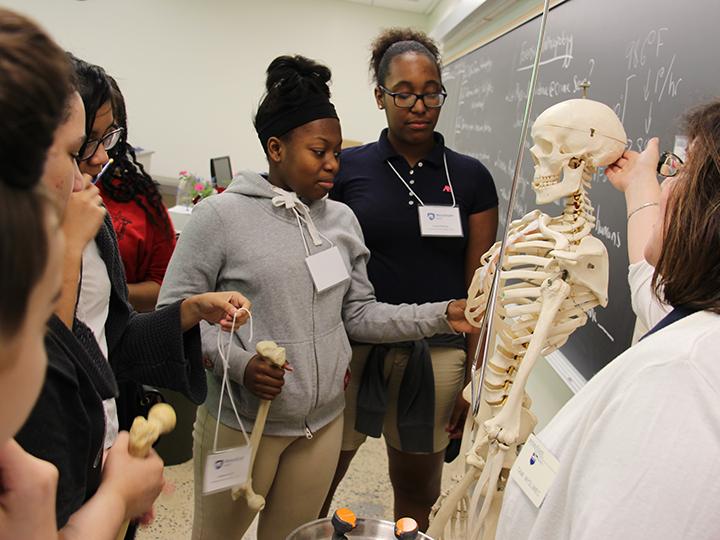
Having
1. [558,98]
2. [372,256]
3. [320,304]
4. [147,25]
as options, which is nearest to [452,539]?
[320,304]

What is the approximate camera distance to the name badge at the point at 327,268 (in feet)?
4.68

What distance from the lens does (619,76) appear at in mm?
1892

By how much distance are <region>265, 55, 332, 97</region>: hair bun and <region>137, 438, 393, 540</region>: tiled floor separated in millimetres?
1597

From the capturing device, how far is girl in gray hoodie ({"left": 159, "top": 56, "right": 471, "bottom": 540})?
1.38 metres

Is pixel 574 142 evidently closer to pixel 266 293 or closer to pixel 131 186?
pixel 266 293

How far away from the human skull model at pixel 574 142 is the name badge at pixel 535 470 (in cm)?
61

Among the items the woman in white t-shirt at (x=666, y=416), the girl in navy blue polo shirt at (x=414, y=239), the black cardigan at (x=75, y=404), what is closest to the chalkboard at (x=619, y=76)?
the girl in navy blue polo shirt at (x=414, y=239)

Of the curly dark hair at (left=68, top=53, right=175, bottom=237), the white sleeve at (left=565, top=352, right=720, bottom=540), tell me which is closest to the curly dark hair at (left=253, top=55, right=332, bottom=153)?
the curly dark hair at (left=68, top=53, right=175, bottom=237)

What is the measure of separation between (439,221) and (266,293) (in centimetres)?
Answer: 61

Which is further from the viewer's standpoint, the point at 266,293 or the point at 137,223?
the point at 137,223

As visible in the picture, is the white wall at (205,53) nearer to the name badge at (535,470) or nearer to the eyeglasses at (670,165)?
the eyeglasses at (670,165)

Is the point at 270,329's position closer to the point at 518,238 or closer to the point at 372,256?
the point at 372,256

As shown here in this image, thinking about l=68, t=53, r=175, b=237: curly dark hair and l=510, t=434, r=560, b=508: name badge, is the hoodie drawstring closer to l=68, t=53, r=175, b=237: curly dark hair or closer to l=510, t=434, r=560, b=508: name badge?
l=68, t=53, r=175, b=237: curly dark hair

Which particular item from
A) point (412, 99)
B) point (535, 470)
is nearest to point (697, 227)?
point (535, 470)
